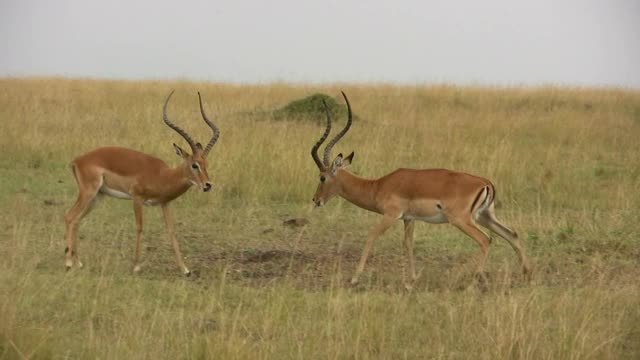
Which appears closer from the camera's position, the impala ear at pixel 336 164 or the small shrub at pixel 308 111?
the impala ear at pixel 336 164

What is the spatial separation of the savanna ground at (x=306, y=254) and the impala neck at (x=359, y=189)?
41 cm

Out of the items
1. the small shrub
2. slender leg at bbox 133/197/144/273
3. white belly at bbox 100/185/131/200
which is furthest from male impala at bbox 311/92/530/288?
the small shrub

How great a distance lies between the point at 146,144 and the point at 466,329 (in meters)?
8.23

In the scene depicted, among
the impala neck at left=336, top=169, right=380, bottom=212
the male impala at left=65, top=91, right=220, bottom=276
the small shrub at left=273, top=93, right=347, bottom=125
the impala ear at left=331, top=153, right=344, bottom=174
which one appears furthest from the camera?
the small shrub at left=273, top=93, right=347, bottom=125

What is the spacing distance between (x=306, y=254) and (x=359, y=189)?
0.70m

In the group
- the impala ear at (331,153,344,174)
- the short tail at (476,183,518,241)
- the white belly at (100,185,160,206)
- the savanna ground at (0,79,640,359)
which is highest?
the impala ear at (331,153,344,174)

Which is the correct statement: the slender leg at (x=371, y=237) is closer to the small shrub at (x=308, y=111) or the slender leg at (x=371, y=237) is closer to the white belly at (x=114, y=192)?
the white belly at (x=114, y=192)

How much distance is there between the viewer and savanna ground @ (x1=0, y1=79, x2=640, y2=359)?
4.76m

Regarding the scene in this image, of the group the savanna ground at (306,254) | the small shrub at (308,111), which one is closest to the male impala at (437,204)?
the savanna ground at (306,254)

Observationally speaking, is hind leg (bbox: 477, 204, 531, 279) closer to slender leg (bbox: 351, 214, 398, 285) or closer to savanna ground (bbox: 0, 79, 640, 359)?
savanna ground (bbox: 0, 79, 640, 359)

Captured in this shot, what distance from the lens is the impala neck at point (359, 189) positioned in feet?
23.6

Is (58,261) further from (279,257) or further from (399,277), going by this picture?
(399,277)

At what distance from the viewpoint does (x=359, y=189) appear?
7262 mm

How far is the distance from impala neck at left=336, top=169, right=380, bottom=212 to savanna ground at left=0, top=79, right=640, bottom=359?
1.34 feet
